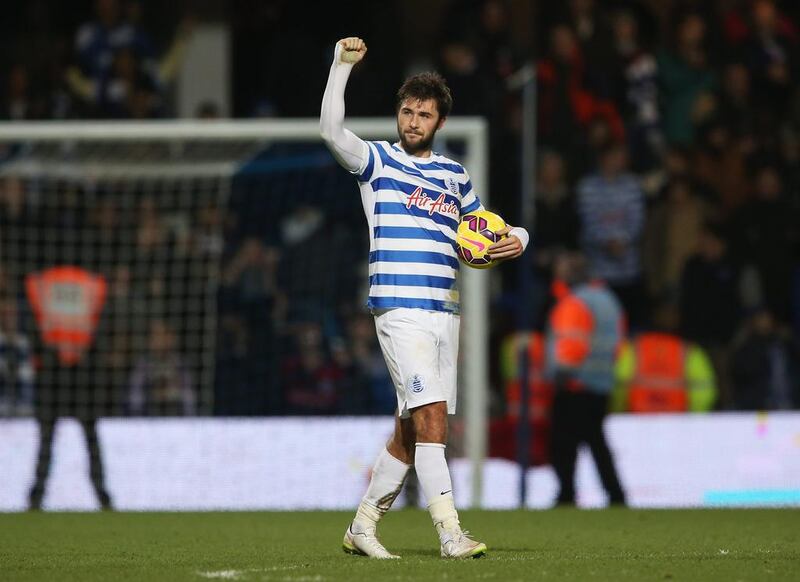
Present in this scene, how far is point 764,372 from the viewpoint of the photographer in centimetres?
1455

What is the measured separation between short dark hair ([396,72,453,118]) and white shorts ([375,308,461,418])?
97cm

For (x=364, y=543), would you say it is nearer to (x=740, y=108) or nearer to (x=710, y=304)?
(x=710, y=304)

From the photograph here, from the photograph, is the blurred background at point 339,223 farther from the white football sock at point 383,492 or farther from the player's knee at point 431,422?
the player's knee at point 431,422

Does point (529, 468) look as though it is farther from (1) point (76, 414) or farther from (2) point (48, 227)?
(2) point (48, 227)

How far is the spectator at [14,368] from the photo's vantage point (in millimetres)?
12984

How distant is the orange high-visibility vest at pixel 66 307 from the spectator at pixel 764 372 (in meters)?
5.99

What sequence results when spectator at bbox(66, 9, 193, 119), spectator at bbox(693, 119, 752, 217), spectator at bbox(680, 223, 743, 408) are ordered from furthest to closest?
1. spectator at bbox(66, 9, 193, 119)
2. spectator at bbox(693, 119, 752, 217)
3. spectator at bbox(680, 223, 743, 408)

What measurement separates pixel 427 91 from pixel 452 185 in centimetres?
45

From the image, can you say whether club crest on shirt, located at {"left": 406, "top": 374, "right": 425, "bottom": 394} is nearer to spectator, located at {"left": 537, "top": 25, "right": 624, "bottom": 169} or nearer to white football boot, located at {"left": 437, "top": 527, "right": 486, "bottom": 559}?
white football boot, located at {"left": 437, "top": 527, "right": 486, "bottom": 559}

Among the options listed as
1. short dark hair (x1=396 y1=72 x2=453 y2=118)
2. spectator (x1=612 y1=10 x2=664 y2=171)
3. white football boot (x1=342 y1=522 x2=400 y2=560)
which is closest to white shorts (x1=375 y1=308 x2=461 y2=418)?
white football boot (x1=342 y1=522 x2=400 y2=560)

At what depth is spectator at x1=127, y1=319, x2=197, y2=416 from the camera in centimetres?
1327

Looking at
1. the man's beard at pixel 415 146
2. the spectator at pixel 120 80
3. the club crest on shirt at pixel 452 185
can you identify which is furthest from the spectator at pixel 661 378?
the man's beard at pixel 415 146

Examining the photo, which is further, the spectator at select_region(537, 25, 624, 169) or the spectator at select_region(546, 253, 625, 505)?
the spectator at select_region(537, 25, 624, 169)

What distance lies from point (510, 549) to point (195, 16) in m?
11.2
